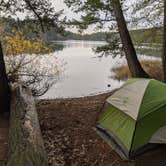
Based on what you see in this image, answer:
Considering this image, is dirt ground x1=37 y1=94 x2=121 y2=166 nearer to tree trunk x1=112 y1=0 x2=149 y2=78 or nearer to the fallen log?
the fallen log

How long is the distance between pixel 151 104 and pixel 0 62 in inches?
149

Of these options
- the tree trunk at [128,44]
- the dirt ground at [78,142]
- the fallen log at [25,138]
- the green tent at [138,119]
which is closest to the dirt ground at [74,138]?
the dirt ground at [78,142]

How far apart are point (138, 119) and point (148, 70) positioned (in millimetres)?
10653

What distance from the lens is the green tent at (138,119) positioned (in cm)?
425

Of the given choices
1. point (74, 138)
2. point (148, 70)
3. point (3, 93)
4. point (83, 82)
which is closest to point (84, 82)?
point (83, 82)

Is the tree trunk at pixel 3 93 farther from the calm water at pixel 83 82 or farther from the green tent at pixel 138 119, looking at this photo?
the calm water at pixel 83 82

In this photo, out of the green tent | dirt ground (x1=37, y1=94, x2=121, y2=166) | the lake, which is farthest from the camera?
the lake

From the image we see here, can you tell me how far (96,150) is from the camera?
506 centimetres

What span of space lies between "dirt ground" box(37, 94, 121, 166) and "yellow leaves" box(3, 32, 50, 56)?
2704 mm

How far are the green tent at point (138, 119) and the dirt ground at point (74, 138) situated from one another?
345mm

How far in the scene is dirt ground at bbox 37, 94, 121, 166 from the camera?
4.77 metres

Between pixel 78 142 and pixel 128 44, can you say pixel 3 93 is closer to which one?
pixel 78 142

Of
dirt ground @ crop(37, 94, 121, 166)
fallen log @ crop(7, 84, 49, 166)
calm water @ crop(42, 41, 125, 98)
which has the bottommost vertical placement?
calm water @ crop(42, 41, 125, 98)

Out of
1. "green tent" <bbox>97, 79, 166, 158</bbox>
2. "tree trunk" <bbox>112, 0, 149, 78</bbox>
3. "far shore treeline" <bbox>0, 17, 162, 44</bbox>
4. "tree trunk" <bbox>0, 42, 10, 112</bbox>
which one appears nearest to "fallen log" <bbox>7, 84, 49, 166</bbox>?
"tree trunk" <bbox>0, 42, 10, 112</bbox>
